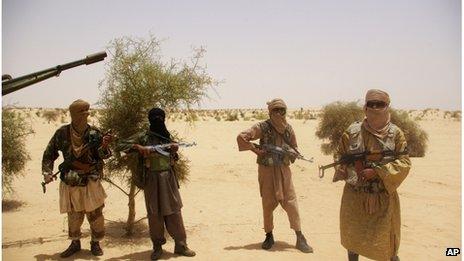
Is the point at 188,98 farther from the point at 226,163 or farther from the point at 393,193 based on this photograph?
the point at 226,163

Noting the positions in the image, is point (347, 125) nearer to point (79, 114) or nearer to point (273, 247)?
point (273, 247)

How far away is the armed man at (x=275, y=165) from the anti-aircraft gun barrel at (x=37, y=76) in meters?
2.38

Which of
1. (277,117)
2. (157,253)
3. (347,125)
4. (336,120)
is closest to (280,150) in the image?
(277,117)

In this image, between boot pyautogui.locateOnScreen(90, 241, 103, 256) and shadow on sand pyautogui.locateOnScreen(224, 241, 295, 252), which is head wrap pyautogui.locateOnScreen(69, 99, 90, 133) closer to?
boot pyautogui.locateOnScreen(90, 241, 103, 256)

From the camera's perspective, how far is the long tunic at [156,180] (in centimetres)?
597

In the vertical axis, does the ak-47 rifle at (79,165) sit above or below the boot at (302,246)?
above

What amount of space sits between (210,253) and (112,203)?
4.28m

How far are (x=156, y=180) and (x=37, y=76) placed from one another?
2.04m

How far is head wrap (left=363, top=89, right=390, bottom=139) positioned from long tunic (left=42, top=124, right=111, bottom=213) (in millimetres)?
3539

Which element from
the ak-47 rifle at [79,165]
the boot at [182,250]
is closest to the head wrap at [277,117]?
the boot at [182,250]

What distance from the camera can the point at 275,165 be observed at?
A: 6566 mm

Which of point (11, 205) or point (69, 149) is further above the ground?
point (69, 149)

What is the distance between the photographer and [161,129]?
621 cm

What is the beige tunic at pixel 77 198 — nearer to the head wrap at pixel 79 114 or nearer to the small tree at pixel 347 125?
the head wrap at pixel 79 114
